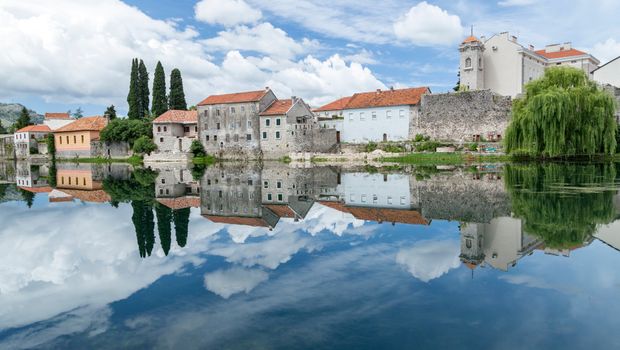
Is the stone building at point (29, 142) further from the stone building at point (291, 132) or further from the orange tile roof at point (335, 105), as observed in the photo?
the orange tile roof at point (335, 105)

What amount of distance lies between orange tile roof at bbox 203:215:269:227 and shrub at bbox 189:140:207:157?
4523 centimetres

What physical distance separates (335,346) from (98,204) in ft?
48.8

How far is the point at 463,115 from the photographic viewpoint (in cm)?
4853

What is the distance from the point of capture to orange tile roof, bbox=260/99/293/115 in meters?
53.2

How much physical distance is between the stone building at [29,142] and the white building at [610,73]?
77.8 metres

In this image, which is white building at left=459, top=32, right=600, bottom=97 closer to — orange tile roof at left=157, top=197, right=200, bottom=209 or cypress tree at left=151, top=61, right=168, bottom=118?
cypress tree at left=151, top=61, right=168, bottom=118

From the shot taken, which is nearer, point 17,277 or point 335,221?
point 17,277

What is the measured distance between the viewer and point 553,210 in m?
12.4

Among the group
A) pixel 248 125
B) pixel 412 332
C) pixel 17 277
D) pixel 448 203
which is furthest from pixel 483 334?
pixel 248 125

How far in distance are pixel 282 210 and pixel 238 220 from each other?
2021mm

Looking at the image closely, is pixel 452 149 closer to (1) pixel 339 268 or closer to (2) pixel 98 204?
(2) pixel 98 204

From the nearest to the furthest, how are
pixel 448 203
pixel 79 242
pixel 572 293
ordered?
pixel 572 293, pixel 79 242, pixel 448 203

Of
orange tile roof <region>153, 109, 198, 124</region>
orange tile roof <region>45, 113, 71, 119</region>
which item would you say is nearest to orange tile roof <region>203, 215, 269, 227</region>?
orange tile roof <region>153, 109, 198, 124</region>

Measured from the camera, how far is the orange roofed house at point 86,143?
66062 millimetres
